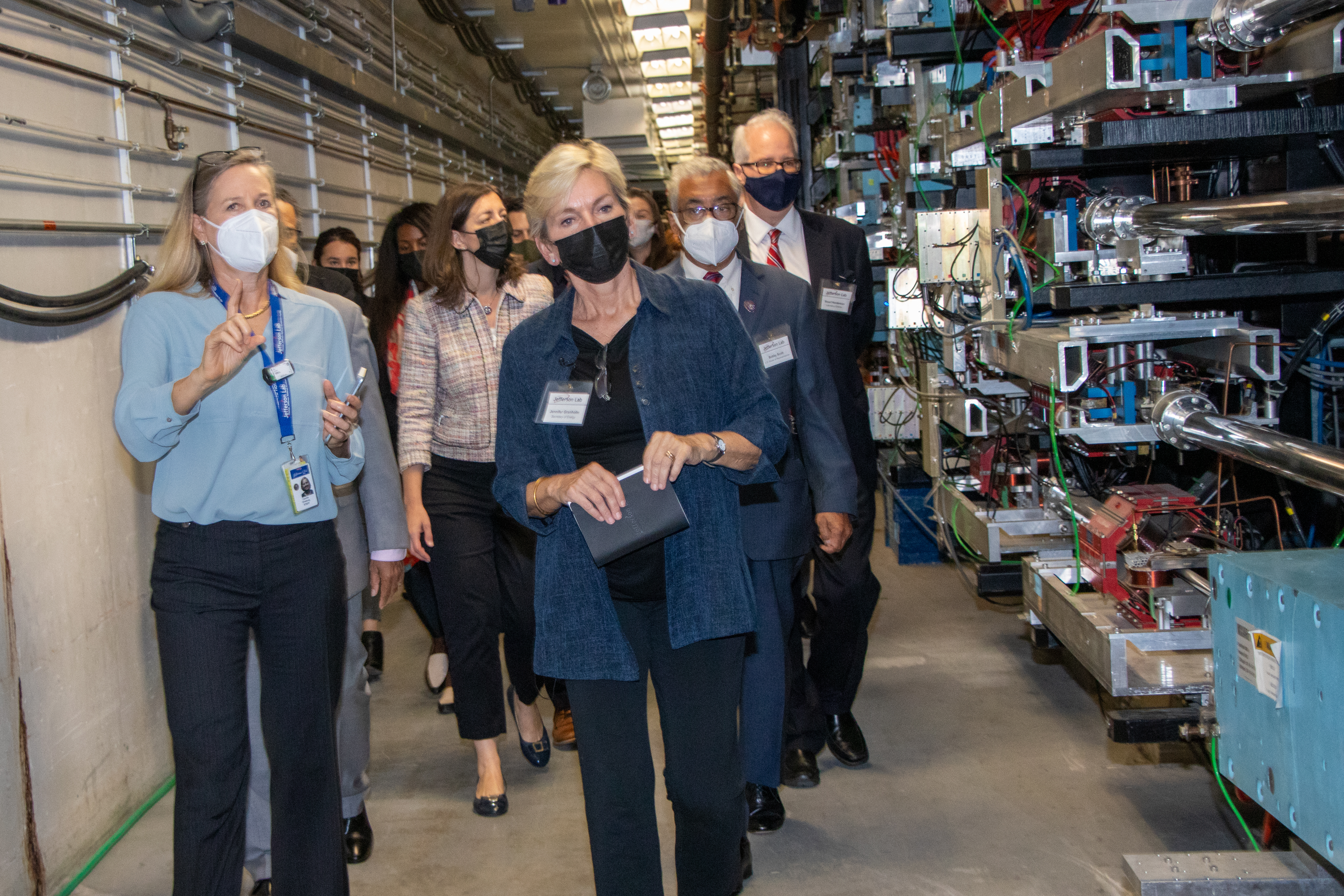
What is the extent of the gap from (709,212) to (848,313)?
0.58 m

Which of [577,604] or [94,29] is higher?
[94,29]

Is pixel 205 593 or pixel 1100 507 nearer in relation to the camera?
pixel 205 593

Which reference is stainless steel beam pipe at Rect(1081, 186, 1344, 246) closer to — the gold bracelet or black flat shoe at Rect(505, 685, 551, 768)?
the gold bracelet

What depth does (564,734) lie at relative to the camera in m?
3.52

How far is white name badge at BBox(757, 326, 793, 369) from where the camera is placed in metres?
2.55

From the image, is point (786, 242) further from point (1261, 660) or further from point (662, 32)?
point (662, 32)

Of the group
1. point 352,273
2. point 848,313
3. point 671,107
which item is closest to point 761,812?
point 848,313

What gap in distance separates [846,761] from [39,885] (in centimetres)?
205

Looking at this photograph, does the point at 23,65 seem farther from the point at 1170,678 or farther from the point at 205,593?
the point at 1170,678

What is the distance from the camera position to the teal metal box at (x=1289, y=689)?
5.05 ft

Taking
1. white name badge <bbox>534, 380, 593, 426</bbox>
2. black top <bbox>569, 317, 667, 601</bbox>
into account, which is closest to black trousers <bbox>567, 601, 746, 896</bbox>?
black top <bbox>569, 317, 667, 601</bbox>

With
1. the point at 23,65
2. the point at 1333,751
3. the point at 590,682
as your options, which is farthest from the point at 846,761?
the point at 23,65

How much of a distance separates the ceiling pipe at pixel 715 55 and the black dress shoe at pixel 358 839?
3.86m

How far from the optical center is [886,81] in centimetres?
465
